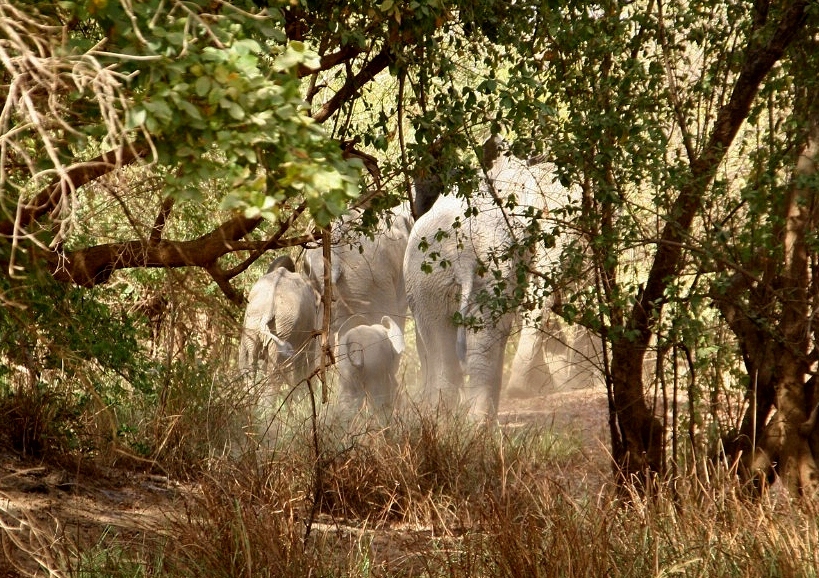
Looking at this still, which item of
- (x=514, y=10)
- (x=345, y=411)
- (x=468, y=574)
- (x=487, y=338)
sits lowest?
(x=468, y=574)

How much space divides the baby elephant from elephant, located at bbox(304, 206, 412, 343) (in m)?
1.34

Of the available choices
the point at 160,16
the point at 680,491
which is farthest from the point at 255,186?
the point at 680,491

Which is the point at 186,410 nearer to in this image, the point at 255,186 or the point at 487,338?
the point at 487,338

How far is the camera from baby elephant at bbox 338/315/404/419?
32.2 feet

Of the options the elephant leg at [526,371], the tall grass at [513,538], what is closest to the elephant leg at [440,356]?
the elephant leg at [526,371]

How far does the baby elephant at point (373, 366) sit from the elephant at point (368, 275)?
134cm

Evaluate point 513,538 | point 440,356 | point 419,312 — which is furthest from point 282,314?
point 513,538

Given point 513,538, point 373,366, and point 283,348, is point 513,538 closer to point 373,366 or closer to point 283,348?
point 373,366

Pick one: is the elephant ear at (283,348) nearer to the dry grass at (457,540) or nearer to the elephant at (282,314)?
the elephant at (282,314)

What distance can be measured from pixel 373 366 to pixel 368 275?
85.8 inches

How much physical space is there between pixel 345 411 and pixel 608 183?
424 centimetres

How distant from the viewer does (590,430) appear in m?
10.1

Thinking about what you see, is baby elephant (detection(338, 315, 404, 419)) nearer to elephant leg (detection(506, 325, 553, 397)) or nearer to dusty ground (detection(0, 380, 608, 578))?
dusty ground (detection(0, 380, 608, 578))

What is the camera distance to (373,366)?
32.3 feet
